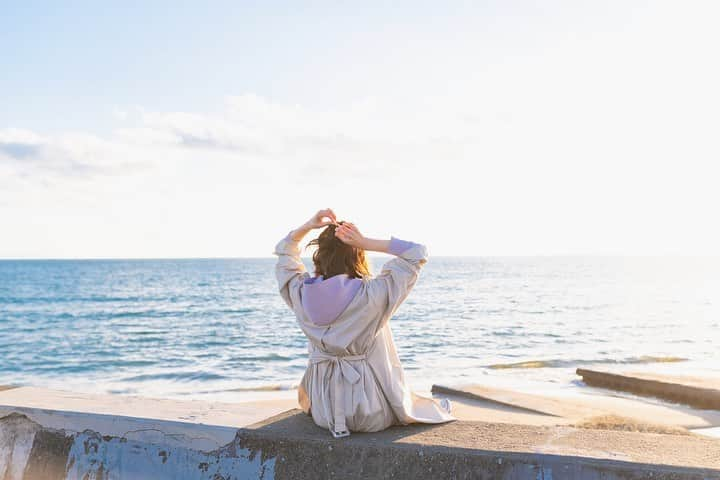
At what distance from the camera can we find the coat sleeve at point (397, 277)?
130 inches

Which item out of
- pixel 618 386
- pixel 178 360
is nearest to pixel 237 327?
pixel 178 360

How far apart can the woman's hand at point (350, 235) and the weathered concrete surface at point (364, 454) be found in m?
0.94

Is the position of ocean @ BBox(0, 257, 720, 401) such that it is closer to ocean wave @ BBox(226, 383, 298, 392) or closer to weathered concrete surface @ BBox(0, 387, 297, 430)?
ocean wave @ BBox(226, 383, 298, 392)

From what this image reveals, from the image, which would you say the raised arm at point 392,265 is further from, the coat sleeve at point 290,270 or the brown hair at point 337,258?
the coat sleeve at point 290,270

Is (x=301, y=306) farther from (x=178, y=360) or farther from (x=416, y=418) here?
(x=178, y=360)

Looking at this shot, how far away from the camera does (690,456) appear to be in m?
2.77

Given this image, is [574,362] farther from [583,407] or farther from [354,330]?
[354,330]

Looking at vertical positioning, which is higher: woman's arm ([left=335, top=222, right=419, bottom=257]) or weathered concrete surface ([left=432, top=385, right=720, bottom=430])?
woman's arm ([left=335, top=222, right=419, bottom=257])

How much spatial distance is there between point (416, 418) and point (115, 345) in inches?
809

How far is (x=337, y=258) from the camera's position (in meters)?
3.45

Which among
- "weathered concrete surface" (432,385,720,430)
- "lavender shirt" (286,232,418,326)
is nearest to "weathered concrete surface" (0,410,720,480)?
"lavender shirt" (286,232,418,326)

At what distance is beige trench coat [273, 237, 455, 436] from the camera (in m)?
3.28

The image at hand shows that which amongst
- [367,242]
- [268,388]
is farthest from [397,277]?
[268,388]

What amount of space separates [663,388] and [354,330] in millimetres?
8306
